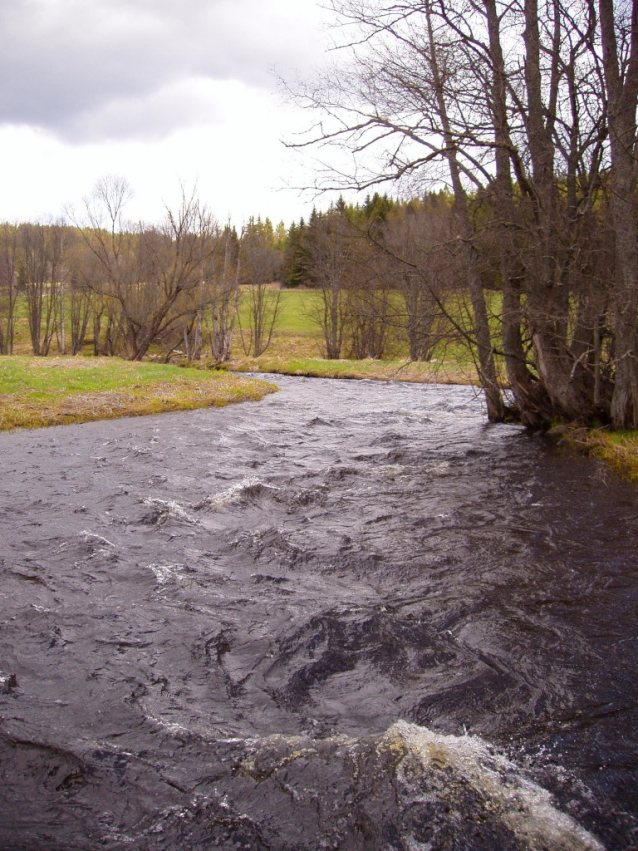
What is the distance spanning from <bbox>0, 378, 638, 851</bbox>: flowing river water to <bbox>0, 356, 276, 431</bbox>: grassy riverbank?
717 cm

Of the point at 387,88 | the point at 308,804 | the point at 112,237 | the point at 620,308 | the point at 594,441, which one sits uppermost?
the point at 112,237

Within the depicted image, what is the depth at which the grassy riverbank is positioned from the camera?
1564 centimetres

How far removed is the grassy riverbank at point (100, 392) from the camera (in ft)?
51.3

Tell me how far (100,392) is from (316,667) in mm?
16502

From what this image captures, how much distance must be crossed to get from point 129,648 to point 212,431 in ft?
33.4

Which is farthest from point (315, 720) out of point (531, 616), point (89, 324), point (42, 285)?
point (89, 324)

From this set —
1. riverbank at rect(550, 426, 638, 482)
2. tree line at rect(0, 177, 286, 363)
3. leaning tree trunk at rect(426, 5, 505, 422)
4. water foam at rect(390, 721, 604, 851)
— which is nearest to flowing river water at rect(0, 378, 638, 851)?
water foam at rect(390, 721, 604, 851)

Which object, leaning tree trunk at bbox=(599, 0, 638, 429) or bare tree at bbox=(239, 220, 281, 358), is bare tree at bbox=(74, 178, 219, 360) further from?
leaning tree trunk at bbox=(599, 0, 638, 429)

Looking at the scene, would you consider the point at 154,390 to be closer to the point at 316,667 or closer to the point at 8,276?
the point at 316,667

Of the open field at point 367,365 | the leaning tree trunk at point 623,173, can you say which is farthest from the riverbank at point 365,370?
the leaning tree trunk at point 623,173

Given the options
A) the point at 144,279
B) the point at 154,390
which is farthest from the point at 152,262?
the point at 154,390

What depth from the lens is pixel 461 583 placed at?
18.7 ft

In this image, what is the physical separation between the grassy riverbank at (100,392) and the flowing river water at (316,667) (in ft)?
23.5

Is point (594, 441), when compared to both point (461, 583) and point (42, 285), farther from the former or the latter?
point (42, 285)
